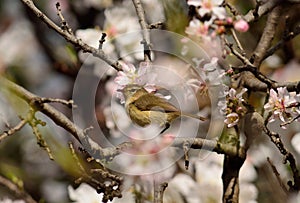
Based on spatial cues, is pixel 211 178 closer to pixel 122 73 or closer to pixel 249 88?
pixel 249 88

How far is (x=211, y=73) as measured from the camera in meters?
1.20

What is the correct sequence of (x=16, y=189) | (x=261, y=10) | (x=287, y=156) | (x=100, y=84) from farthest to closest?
(x=100, y=84) < (x=16, y=189) < (x=261, y=10) < (x=287, y=156)

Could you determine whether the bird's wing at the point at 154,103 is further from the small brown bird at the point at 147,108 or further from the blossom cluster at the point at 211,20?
the blossom cluster at the point at 211,20

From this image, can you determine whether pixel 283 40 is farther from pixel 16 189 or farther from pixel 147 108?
pixel 16 189

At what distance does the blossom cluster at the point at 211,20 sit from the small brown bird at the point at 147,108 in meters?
0.14

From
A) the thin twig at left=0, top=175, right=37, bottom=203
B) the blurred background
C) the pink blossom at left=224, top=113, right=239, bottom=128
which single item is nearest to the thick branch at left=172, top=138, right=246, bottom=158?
the pink blossom at left=224, top=113, right=239, bottom=128

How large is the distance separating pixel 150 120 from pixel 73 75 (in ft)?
3.68

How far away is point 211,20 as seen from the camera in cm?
114

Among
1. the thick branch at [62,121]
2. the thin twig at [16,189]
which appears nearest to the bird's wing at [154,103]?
the thick branch at [62,121]

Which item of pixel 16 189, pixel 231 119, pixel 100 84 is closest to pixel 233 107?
pixel 231 119

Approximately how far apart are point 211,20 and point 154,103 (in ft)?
0.55

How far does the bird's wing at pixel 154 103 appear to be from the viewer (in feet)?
3.83

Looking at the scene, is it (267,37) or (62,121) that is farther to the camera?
(267,37)

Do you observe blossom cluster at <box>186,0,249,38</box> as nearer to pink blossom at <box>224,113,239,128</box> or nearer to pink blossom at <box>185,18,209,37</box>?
pink blossom at <box>185,18,209,37</box>
